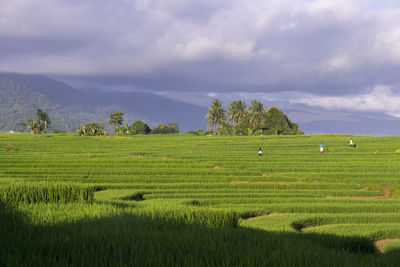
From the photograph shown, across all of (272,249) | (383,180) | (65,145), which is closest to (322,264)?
(272,249)

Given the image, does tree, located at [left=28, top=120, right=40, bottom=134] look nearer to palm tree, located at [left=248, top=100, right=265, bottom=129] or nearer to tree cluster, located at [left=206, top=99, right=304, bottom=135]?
tree cluster, located at [left=206, top=99, right=304, bottom=135]

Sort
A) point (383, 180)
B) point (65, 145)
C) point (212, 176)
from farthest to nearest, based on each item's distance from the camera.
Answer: point (65, 145) < point (212, 176) < point (383, 180)

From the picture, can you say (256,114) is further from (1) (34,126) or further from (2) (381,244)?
(2) (381,244)

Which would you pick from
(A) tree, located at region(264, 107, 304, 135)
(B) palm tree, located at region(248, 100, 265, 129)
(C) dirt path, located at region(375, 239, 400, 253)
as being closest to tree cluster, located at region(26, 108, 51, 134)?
(B) palm tree, located at region(248, 100, 265, 129)

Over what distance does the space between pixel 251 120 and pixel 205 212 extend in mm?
116143

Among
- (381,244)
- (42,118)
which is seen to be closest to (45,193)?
(381,244)

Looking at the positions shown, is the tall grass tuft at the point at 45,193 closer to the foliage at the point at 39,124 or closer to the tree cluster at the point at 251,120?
the tree cluster at the point at 251,120

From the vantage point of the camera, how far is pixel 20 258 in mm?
5281

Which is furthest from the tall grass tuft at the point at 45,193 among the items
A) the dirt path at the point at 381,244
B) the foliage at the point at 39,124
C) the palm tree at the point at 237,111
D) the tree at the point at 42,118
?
the tree at the point at 42,118

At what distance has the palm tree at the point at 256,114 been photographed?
125 metres

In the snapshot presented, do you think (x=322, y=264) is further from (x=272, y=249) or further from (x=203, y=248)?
(x=203, y=248)

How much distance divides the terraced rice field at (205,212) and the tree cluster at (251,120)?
2299 inches

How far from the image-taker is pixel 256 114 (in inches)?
4941

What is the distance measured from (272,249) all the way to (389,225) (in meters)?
13.1
